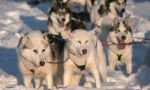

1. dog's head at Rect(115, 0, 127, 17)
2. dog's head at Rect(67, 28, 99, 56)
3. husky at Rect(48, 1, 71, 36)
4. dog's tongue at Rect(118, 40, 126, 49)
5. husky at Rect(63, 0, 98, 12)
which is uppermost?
husky at Rect(63, 0, 98, 12)

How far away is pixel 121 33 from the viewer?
709 centimetres

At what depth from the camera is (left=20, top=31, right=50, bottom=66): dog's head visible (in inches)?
216

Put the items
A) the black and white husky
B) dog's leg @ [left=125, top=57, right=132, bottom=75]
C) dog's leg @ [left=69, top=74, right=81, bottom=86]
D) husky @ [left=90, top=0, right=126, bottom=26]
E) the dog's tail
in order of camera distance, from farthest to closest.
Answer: the black and white husky
husky @ [left=90, top=0, right=126, bottom=26]
dog's leg @ [left=125, top=57, right=132, bottom=75]
the dog's tail
dog's leg @ [left=69, top=74, right=81, bottom=86]

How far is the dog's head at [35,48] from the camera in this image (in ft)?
18.0

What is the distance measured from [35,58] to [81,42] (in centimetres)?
53

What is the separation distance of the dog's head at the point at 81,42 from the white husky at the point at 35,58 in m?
0.28

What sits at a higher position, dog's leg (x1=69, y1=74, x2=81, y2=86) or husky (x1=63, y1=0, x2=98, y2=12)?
husky (x1=63, y1=0, x2=98, y2=12)

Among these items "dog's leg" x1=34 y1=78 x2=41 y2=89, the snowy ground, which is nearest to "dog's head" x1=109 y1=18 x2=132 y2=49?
the snowy ground

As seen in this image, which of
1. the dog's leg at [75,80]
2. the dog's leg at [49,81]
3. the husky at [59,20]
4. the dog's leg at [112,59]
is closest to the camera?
the dog's leg at [49,81]

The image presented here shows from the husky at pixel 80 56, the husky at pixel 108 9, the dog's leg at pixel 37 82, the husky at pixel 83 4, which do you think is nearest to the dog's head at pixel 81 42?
the husky at pixel 80 56

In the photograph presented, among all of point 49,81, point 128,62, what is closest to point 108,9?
point 128,62

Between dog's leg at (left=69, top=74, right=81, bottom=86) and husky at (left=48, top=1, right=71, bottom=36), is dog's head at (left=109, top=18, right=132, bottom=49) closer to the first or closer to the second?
husky at (left=48, top=1, right=71, bottom=36)

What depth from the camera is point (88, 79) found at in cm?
625

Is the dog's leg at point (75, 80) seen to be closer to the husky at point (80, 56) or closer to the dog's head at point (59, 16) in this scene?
the husky at point (80, 56)
